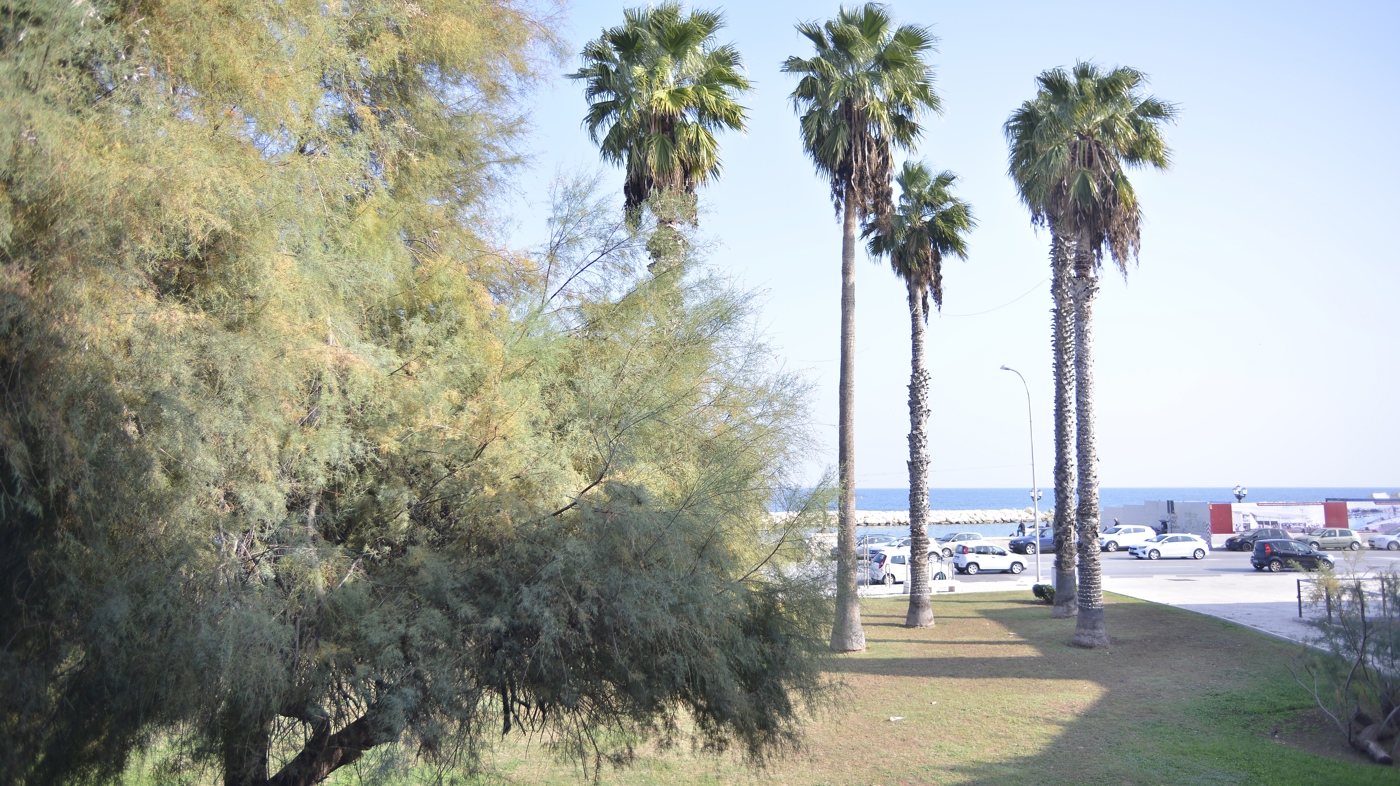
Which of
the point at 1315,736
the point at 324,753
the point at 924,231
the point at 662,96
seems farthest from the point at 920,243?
the point at 324,753

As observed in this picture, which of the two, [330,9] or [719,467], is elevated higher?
[330,9]

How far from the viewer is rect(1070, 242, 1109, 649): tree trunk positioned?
56.6 ft

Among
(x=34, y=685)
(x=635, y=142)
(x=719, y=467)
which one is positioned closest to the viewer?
(x=34, y=685)

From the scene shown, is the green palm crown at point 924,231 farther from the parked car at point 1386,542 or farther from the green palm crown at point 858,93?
the parked car at point 1386,542

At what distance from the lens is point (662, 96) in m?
14.0

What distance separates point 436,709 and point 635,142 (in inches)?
432

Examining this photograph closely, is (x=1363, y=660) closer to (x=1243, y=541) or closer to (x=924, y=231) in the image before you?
(x=924, y=231)

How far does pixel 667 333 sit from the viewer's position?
686cm

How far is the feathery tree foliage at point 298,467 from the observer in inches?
184

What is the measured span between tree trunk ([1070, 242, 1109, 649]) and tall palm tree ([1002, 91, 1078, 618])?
3.16ft

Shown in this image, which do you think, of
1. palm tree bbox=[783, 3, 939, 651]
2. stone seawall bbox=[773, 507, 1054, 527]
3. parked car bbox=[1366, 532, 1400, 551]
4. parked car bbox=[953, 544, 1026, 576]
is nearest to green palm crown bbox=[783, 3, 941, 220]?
palm tree bbox=[783, 3, 939, 651]

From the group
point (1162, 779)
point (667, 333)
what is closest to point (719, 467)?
point (667, 333)

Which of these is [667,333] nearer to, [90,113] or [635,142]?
[90,113]

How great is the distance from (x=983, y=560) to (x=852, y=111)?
82.4 ft
